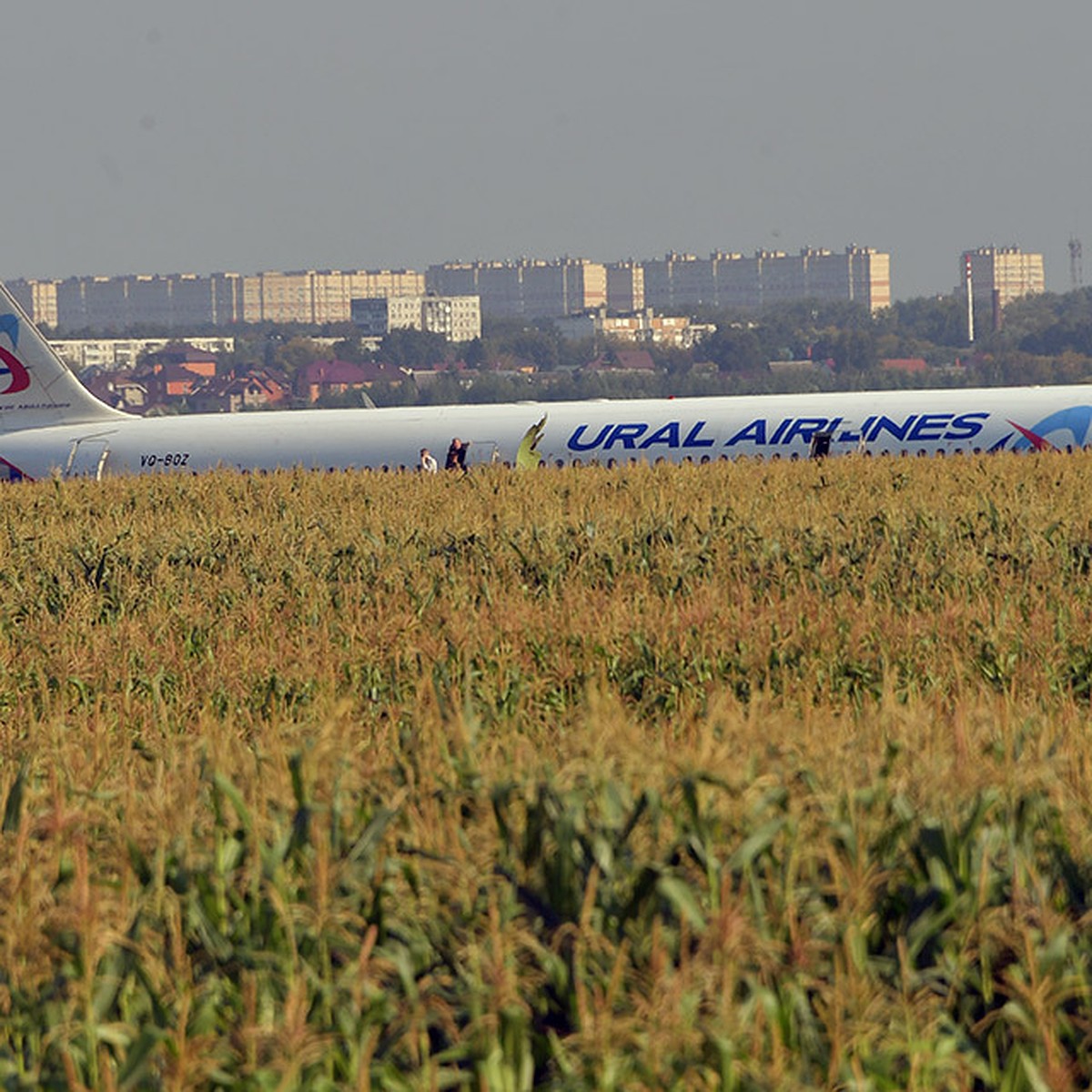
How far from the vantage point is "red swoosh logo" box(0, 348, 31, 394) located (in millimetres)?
58594

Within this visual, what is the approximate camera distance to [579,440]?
49750 mm

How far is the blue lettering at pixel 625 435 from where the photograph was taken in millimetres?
49281

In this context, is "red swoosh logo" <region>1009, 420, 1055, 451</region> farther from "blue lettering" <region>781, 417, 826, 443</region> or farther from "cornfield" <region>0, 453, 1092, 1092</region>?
"cornfield" <region>0, 453, 1092, 1092</region>

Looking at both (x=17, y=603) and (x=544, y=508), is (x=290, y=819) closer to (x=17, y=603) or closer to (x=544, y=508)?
(x=17, y=603)

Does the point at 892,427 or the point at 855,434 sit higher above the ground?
the point at 892,427

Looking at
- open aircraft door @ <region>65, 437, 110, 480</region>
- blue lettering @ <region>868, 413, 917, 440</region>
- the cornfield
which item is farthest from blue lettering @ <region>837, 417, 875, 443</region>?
the cornfield

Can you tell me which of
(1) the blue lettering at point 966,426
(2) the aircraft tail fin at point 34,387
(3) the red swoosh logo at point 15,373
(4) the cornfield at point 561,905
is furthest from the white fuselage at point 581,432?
(4) the cornfield at point 561,905

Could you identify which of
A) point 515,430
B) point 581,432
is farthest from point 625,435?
point 515,430

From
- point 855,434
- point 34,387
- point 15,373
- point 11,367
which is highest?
point 11,367

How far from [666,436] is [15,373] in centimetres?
2105

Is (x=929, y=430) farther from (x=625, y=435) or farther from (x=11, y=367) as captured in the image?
(x=11, y=367)

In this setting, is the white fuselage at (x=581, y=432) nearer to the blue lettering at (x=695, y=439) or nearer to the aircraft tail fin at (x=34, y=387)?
the blue lettering at (x=695, y=439)

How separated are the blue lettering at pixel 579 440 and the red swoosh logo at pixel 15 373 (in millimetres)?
18161

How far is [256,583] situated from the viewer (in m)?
22.2
